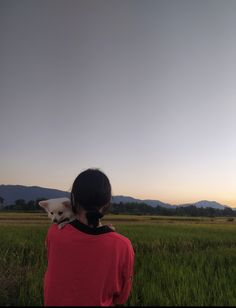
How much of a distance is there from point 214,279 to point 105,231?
4.01m

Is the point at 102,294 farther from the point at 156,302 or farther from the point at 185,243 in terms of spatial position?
the point at 185,243

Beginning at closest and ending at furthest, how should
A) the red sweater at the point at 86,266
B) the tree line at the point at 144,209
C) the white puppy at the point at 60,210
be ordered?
1. the red sweater at the point at 86,266
2. the white puppy at the point at 60,210
3. the tree line at the point at 144,209

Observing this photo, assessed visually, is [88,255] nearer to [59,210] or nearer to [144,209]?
[59,210]

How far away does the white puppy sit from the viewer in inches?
113

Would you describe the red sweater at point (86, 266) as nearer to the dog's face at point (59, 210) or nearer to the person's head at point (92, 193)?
the person's head at point (92, 193)

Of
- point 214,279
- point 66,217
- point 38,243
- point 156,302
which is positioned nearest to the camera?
point 66,217

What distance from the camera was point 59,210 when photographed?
2922 mm

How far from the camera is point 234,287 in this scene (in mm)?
5211

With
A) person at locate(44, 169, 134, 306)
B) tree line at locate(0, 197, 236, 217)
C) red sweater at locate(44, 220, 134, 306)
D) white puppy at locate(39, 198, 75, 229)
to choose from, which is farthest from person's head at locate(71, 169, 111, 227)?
tree line at locate(0, 197, 236, 217)

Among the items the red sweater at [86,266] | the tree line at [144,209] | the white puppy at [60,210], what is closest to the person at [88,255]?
the red sweater at [86,266]

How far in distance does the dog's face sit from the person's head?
15.9 inches

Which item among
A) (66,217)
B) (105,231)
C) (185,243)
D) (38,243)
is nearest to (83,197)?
(105,231)

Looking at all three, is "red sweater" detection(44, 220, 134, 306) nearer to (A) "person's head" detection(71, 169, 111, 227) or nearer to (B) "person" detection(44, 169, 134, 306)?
(B) "person" detection(44, 169, 134, 306)

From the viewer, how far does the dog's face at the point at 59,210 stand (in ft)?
9.45
